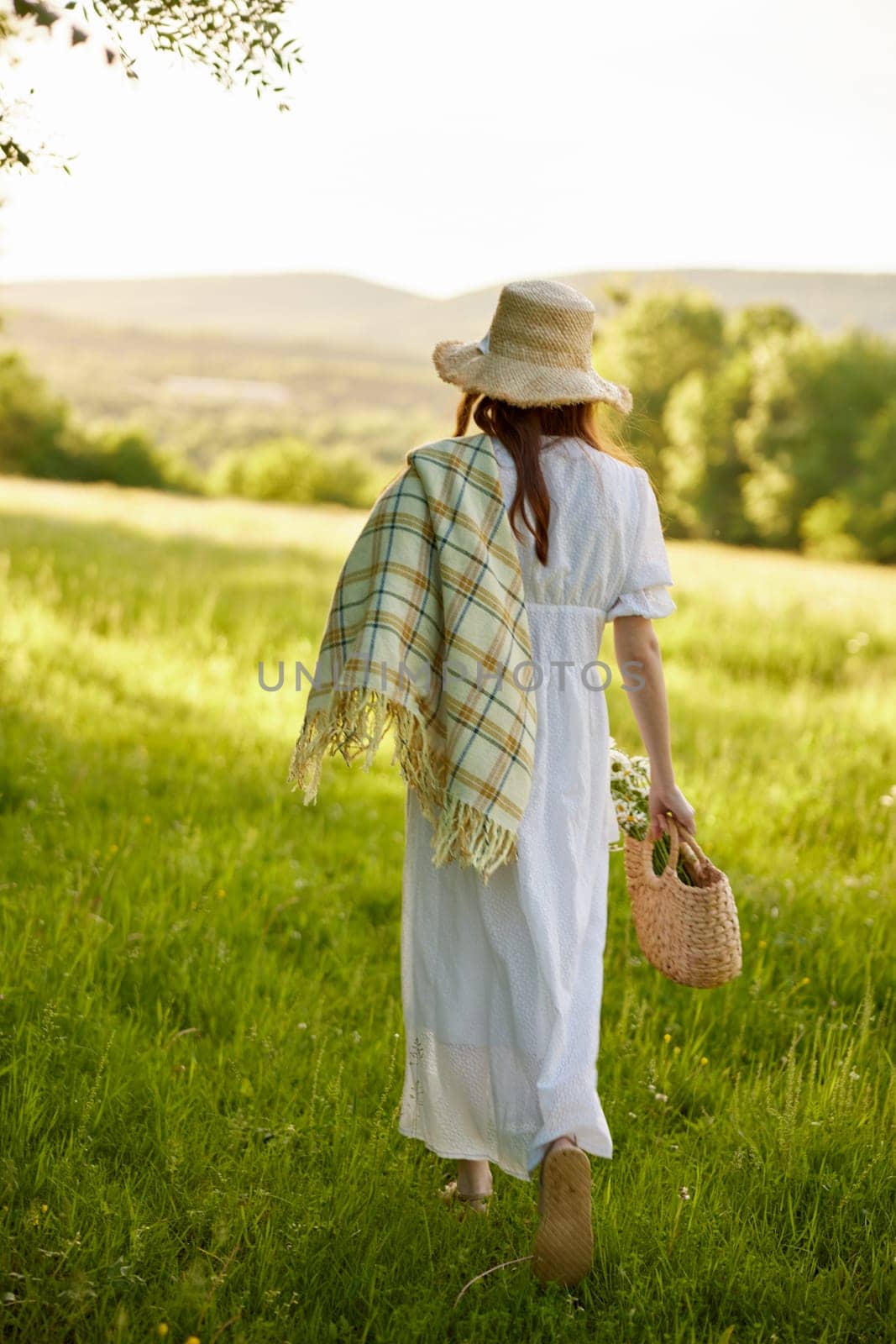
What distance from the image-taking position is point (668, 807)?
3055 millimetres

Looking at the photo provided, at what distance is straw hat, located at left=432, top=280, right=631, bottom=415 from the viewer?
2822 mm

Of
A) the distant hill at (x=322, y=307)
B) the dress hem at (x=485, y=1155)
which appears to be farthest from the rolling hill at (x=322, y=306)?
the dress hem at (x=485, y=1155)

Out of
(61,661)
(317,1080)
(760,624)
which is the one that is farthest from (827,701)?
(317,1080)

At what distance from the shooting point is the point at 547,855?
2891 millimetres

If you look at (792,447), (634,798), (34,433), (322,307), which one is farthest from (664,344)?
(322,307)

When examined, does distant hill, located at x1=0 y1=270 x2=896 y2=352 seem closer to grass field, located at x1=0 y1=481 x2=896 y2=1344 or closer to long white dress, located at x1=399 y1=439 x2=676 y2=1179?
grass field, located at x1=0 y1=481 x2=896 y2=1344

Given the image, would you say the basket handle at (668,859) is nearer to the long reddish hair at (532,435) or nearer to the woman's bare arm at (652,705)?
the woman's bare arm at (652,705)

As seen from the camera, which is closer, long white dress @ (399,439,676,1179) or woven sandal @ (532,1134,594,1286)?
woven sandal @ (532,1134,594,1286)

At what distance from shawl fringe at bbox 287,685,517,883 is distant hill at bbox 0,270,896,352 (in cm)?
14564

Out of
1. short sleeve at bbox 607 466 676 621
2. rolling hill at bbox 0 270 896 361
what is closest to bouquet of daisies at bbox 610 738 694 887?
short sleeve at bbox 607 466 676 621

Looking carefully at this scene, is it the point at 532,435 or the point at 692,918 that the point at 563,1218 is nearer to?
the point at 692,918

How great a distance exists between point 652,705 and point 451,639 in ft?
1.89

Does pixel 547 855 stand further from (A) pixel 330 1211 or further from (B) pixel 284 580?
(B) pixel 284 580

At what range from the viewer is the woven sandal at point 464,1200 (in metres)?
3.02
